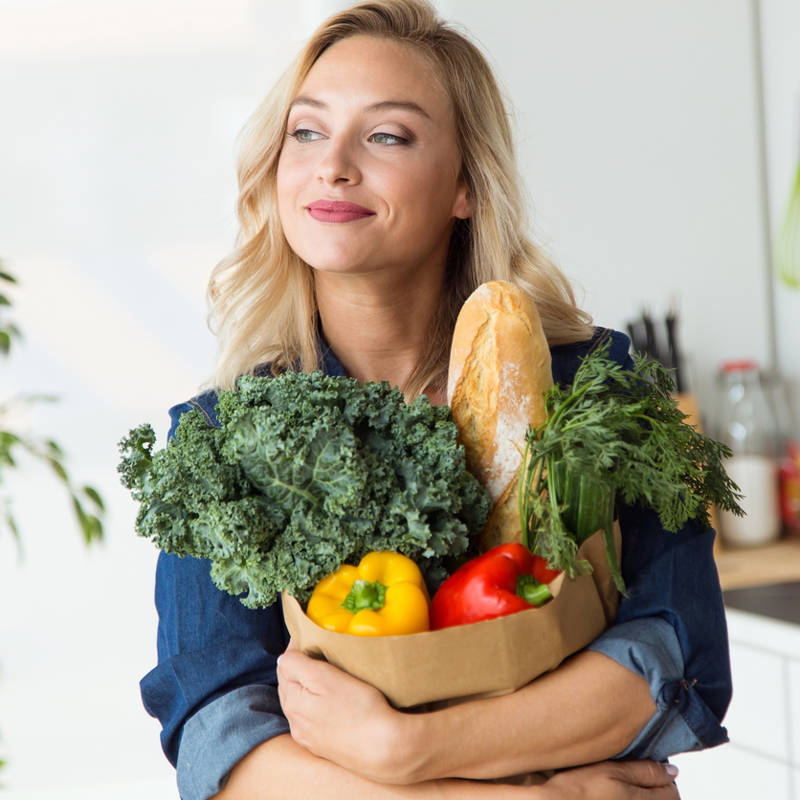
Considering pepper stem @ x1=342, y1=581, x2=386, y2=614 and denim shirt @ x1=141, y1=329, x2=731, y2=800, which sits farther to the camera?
denim shirt @ x1=141, y1=329, x2=731, y2=800

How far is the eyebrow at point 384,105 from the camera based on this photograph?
111 cm

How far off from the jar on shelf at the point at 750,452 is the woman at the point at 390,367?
1.75 meters

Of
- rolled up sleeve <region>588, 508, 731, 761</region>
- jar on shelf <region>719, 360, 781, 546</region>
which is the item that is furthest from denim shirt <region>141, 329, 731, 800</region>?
jar on shelf <region>719, 360, 781, 546</region>

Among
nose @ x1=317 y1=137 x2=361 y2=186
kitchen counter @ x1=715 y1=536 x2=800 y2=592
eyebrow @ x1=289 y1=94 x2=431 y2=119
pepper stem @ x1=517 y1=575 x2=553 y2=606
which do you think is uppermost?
eyebrow @ x1=289 y1=94 x2=431 y2=119

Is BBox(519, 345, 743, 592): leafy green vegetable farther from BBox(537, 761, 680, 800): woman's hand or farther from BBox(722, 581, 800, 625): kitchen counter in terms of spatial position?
BBox(722, 581, 800, 625): kitchen counter

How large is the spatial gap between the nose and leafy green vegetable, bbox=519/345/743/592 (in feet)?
1.17

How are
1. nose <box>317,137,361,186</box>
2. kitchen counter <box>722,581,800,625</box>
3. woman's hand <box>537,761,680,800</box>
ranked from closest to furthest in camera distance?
woman's hand <box>537,761,680,800</box> → nose <box>317,137,361,186</box> → kitchen counter <box>722,581,800,625</box>

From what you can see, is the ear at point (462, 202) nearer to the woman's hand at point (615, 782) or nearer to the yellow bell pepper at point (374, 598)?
the yellow bell pepper at point (374, 598)

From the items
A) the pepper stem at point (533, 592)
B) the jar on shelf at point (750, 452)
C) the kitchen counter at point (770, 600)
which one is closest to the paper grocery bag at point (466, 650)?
the pepper stem at point (533, 592)

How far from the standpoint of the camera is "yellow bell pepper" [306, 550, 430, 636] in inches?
30.8

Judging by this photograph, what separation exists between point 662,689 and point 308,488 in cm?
41

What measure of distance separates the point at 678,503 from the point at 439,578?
235 millimetres

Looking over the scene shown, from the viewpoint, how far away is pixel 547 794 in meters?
0.85

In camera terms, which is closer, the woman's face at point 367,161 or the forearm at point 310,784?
the forearm at point 310,784
